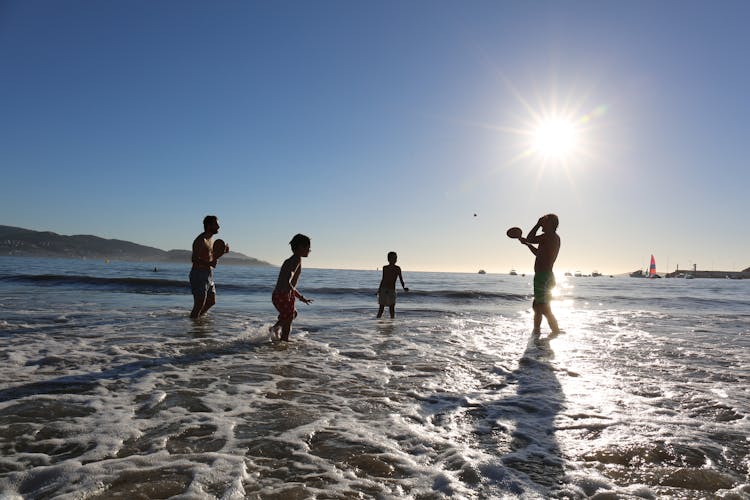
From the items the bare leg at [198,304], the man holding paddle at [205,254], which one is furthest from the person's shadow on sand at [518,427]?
the bare leg at [198,304]

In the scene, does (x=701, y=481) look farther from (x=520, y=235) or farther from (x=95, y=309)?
(x=95, y=309)

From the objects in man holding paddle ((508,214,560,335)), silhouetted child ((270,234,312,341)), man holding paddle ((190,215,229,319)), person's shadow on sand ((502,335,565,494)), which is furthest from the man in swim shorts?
man holding paddle ((190,215,229,319))

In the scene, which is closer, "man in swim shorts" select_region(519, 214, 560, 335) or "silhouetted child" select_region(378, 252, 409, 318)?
"man in swim shorts" select_region(519, 214, 560, 335)

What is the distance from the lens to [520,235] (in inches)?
Answer: 337

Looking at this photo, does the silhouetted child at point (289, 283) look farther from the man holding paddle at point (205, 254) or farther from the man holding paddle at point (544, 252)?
the man holding paddle at point (544, 252)

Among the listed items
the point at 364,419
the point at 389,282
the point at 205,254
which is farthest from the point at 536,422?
the point at 389,282

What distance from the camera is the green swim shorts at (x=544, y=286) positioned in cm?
852

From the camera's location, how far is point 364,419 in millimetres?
3490

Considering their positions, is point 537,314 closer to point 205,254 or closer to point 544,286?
point 544,286

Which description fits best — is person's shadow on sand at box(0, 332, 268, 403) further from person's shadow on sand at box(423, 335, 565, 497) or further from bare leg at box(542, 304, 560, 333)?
bare leg at box(542, 304, 560, 333)

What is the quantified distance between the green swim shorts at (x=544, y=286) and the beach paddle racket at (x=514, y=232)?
3.25ft

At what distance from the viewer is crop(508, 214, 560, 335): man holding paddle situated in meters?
8.56

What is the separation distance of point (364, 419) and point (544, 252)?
21.7ft

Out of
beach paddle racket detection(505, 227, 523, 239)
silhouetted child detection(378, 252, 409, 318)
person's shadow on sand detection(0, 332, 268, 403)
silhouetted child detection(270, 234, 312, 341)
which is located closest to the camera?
person's shadow on sand detection(0, 332, 268, 403)
